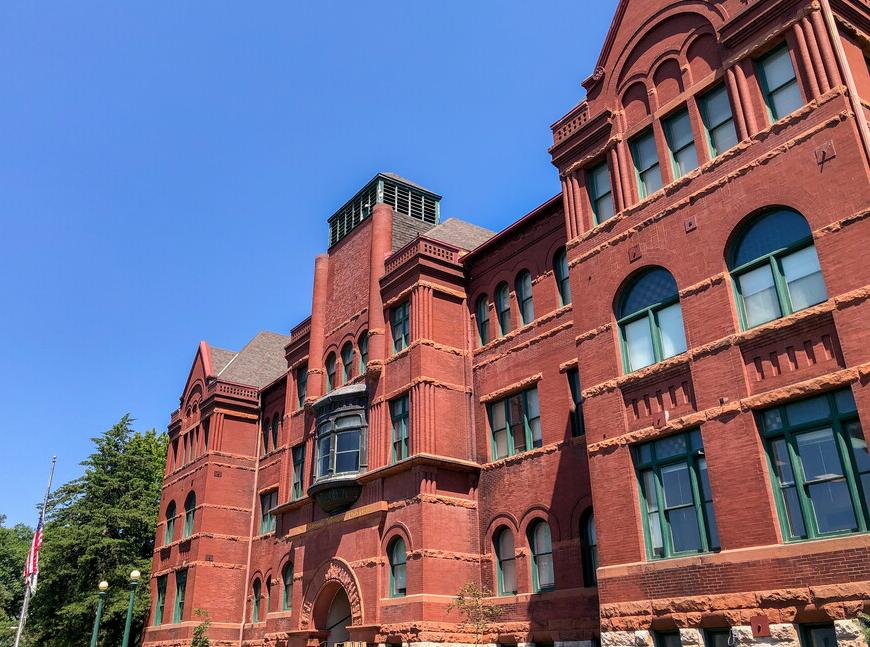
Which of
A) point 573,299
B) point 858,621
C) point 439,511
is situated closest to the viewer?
point 858,621

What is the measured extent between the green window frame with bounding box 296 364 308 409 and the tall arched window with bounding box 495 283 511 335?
1155cm

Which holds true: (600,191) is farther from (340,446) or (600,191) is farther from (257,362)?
(257,362)

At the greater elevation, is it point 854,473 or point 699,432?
point 699,432

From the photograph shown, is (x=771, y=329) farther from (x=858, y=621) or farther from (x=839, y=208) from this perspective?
(x=858, y=621)

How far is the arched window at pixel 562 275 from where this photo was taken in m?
24.5

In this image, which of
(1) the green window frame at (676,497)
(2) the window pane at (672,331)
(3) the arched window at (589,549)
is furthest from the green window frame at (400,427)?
(2) the window pane at (672,331)

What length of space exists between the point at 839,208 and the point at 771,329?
2.50m

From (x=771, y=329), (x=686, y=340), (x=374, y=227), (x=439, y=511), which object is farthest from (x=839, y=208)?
(x=374, y=227)

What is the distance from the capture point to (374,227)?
30.9m

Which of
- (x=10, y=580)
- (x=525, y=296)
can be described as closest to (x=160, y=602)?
(x=525, y=296)

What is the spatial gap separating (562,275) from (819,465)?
11879 millimetres

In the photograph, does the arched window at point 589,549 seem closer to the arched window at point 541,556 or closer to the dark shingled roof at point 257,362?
the arched window at point 541,556

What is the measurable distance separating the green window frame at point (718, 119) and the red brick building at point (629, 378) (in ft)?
0.17

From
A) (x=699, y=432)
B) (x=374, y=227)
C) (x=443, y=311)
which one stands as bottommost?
(x=699, y=432)
